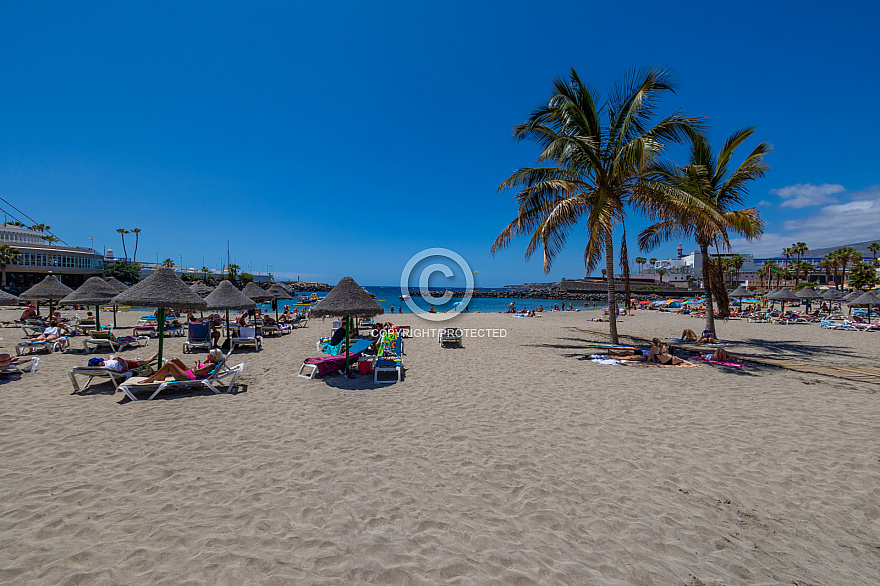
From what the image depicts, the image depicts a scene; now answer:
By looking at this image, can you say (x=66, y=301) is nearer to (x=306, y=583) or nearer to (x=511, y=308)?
(x=306, y=583)

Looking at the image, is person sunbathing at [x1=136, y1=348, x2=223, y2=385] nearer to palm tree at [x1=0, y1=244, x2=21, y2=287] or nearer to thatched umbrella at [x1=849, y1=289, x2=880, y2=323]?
thatched umbrella at [x1=849, y1=289, x2=880, y2=323]

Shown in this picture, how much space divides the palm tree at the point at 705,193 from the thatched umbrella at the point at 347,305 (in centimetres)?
849

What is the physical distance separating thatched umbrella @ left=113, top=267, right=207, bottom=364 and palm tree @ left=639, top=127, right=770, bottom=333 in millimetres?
12135

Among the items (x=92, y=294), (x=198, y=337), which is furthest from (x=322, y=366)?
(x=92, y=294)

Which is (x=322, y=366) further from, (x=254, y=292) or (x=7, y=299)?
(x=7, y=299)

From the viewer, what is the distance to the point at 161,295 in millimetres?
7633

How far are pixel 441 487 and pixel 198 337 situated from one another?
35.7ft

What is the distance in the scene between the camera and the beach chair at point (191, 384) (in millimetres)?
6207

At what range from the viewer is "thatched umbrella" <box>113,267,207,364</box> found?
7539 mm

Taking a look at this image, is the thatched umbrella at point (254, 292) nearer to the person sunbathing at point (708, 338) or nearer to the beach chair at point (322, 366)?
the beach chair at point (322, 366)

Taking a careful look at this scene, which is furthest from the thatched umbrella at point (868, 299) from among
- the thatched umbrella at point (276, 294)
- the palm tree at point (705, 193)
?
the thatched umbrella at point (276, 294)

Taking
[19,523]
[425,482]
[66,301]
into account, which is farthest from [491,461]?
[66,301]

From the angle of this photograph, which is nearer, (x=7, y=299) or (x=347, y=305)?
(x=347, y=305)

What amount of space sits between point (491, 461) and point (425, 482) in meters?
0.88
